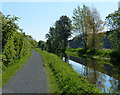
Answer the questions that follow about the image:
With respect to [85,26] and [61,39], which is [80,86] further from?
[61,39]

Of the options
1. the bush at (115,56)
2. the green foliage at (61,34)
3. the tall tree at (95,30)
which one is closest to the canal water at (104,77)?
the bush at (115,56)

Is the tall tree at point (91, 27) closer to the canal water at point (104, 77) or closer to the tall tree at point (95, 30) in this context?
the tall tree at point (95, 30)

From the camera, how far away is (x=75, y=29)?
6431cm

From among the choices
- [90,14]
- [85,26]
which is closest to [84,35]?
[85,26]

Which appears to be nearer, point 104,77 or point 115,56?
point 104,77

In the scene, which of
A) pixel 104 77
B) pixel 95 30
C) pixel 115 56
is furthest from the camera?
pixel 95 30

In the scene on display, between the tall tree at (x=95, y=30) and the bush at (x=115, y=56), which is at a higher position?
the tall tree at (x=95, y=30)

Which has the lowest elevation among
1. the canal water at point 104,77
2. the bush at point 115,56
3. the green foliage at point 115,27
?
the canal water at point 104,77

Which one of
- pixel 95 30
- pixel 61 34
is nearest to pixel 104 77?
pixel 95 30

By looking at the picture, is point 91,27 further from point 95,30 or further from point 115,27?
point 115,27

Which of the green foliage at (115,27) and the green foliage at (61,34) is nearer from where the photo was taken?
the green foliage at (115,27)

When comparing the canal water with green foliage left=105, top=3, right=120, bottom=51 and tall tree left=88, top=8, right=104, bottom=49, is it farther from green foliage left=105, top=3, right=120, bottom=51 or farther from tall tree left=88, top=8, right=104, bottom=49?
A: tall tree left=88, top=8, right=104, bottom=49

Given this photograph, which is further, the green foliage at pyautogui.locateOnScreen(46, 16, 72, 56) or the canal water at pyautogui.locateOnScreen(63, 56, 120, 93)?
the green foliage at pyautogui.locateOnScreen(46, 16, 72, 56)

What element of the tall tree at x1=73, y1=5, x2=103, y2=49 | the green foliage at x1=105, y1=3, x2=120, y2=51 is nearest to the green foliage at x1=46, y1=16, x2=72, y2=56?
the tall tree at x1=73, y1=5, x2=103, y2=49
